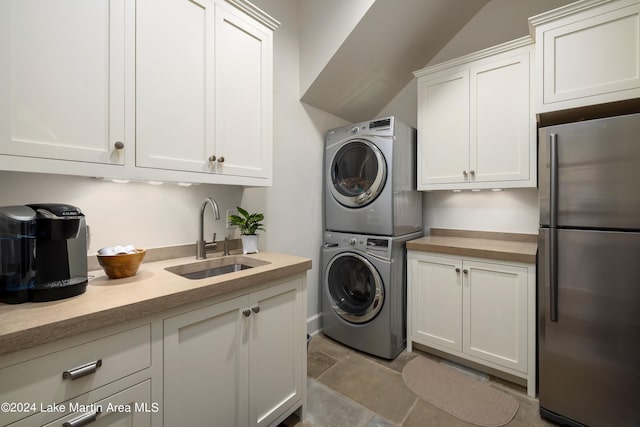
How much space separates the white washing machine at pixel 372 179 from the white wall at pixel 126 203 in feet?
3.33

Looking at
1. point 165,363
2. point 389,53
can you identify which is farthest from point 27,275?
point 389,53

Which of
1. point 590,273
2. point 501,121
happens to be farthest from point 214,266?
point 501,121

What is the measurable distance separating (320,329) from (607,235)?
84.1 inches

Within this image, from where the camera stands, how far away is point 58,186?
1.19 m

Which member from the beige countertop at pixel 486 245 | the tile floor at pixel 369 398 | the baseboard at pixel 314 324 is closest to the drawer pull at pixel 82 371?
the tile floor at pixel 369 398

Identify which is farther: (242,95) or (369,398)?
(369,398)

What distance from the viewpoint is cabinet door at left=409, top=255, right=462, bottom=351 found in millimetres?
1994

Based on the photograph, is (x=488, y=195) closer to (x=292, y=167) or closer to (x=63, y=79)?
(x=292, y=167)

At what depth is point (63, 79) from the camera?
0.97 metres

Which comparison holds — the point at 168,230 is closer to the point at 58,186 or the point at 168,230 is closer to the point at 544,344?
the point at 58,186

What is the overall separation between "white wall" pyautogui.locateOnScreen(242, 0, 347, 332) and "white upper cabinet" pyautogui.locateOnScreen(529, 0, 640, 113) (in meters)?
1.67

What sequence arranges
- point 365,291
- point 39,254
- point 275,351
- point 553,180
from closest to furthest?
point 39,254, point 275,351, point 553,180, point 365,291

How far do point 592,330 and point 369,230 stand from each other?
136cm

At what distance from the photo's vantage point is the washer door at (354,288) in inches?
83.8
